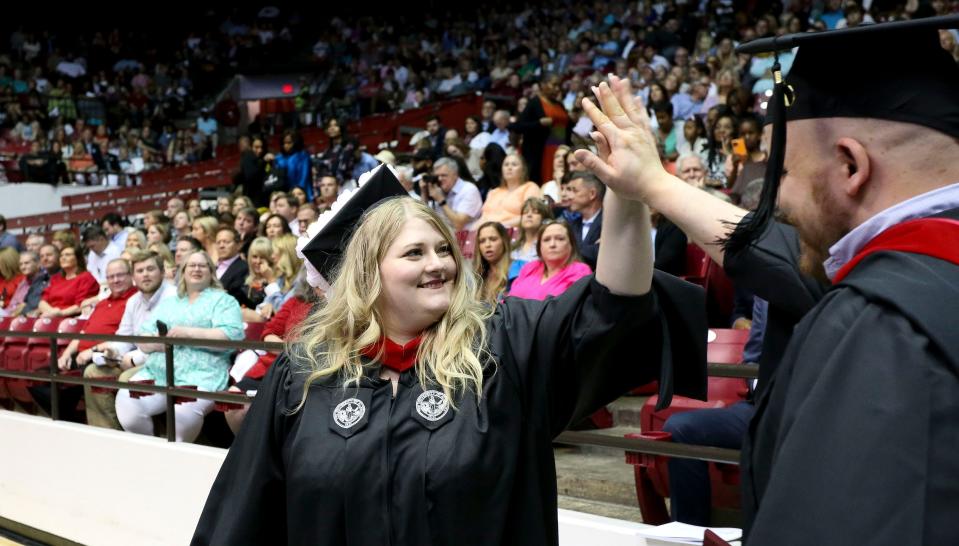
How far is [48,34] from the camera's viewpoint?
2862 cm

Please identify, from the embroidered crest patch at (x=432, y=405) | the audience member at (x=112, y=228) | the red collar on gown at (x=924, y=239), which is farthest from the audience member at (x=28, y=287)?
the red collar on gown at (x=924, y=239)

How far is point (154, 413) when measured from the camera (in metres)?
6.61

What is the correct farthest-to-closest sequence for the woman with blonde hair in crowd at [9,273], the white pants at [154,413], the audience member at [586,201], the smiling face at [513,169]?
the woman with blonde hair in crowd at [9,273] < the smiling face at [513,169] < the audience member at [586,201] < the white pants at [154,413]

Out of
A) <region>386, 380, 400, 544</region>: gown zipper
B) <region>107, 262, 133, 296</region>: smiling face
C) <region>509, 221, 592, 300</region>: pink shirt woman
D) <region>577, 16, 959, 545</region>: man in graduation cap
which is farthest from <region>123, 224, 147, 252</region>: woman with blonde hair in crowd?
<region>577, 16, 959, 545</region>: man in graduation cap

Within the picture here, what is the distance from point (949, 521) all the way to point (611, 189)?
1.00 metres

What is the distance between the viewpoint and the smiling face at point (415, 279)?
8.54ft

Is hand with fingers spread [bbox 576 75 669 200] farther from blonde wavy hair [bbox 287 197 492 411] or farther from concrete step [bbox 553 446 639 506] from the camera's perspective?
concrete step [bbox 553 446 639 506]

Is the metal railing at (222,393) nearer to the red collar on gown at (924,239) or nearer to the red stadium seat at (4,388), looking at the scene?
the red stadium seat at (4,388)

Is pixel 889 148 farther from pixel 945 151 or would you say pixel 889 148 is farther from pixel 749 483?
pixel 749 483

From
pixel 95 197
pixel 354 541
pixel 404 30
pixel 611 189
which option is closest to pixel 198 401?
pixel 354 541

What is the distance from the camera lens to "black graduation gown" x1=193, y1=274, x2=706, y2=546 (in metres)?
2.24

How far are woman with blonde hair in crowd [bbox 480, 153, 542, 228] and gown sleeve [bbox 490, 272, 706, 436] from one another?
5.69 m

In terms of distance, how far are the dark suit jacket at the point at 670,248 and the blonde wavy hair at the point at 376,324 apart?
3339 millimetres

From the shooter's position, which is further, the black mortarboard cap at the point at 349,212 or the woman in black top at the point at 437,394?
the black mortarboard cap at the point at 349,212
